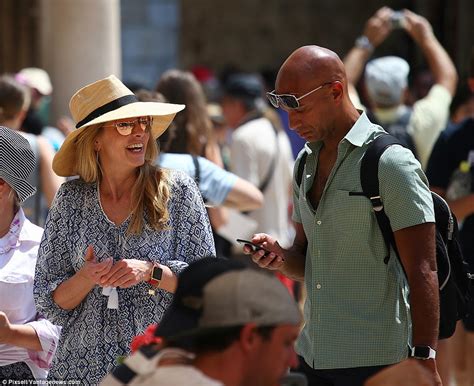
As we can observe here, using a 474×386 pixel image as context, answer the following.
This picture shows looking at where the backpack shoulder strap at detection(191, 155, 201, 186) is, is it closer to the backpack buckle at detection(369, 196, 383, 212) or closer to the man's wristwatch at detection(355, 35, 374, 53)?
the backpack buckle at detection(369, 196, 383, 212)

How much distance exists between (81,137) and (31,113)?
3682 mm

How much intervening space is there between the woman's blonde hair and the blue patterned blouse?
36 millimetres

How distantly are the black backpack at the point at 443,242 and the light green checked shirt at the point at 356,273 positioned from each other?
0.03m

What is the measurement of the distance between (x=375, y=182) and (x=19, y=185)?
1.41 metres

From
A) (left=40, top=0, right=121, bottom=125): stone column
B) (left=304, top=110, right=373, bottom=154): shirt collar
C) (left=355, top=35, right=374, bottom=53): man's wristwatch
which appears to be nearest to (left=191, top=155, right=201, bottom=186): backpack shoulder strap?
(left=304, top=110, right=373, bottom=154): shirt collar

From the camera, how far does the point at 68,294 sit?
4156 mm

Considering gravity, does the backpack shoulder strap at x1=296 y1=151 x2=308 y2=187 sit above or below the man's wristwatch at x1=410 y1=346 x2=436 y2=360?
above

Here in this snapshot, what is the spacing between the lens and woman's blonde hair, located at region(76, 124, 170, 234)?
167 inches

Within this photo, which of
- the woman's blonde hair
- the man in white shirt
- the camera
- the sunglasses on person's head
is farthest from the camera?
the man in white shirt

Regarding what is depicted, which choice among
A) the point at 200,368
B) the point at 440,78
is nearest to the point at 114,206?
the point at 200,368

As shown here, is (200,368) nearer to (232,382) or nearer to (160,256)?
(232,382)

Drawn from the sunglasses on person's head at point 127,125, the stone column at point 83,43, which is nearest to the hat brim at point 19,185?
the sunglasses on person's head at point 127,125

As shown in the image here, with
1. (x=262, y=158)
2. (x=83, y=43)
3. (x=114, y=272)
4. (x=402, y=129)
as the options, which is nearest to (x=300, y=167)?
(x=114, y=272)

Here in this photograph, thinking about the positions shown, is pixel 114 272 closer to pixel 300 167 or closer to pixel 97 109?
pixel 97 109
